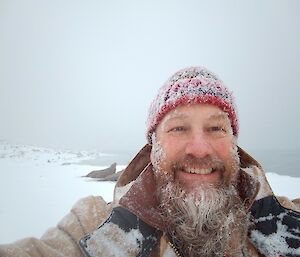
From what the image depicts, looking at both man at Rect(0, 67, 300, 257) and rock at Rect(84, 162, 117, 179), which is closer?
man at Rect(0, 67, 300, 257)

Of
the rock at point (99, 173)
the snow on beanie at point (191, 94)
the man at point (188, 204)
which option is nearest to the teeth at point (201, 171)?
the man at point (188, 204)

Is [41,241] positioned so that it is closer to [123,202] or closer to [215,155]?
[123,202]

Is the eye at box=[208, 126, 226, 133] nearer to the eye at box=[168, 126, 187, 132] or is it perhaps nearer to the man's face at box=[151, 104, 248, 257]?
the man's face at box=[151, 104, 248, 257]

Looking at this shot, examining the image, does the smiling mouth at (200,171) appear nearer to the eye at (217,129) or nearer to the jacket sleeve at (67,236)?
the eye at (217,129)

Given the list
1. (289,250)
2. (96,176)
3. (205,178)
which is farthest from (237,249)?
(96,176)

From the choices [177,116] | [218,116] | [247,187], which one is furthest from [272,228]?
[177,116]

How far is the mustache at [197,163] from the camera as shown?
149 centimetres

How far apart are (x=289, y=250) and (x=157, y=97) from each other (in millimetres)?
1172

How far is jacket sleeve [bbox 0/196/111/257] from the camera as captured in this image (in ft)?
4.21

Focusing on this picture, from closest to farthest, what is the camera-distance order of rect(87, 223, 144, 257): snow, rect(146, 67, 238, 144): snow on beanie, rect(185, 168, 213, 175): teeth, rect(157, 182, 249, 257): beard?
rect(87, 223, 144, 257): snow, rect(157, 182, 249, 257): beard, rect(185, 168, 213, 175): teeth, rect(146, 67, 238, 144): snow on beanie

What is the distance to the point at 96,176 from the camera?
860 cm

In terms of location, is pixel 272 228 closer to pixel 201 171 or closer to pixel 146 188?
pixel 201 171

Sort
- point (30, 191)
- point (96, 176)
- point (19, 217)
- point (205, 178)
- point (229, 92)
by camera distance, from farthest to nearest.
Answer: point (96, 176)
point (30, 191)
point (19, 217)
point (229, 92)
point (205, 178)

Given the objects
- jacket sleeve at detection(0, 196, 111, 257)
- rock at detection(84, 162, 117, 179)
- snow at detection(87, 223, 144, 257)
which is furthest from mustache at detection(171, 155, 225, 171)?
rock at detection(84, 162, 117, 179)
